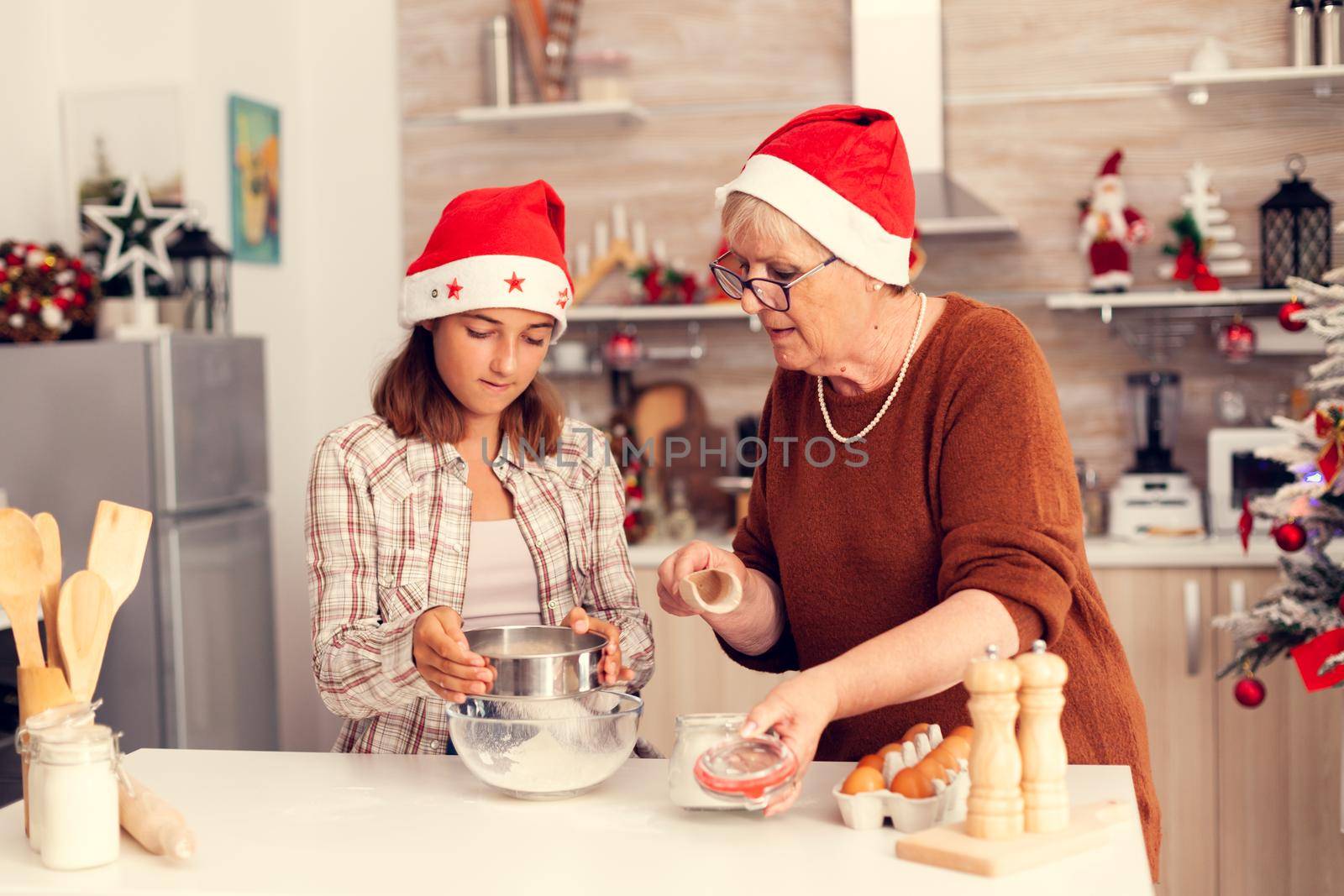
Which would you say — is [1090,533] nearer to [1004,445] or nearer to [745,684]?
[745,684]

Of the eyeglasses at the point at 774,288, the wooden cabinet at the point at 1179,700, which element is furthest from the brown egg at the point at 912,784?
the wooden cabinet at the point at 1179,700

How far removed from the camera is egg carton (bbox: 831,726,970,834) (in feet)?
3.94

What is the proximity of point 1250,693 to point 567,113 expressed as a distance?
7.28ft

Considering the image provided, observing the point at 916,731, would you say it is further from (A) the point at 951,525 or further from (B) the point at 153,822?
(B) the point at 153,822

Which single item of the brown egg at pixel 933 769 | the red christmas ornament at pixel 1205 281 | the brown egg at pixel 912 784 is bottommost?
the brown egg at pixel 912 784

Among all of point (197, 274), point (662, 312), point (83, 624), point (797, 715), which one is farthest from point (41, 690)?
point (662, 312)

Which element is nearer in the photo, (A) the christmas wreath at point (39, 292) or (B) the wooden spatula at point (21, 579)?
(B) the wooden spatula at point (21, 579)

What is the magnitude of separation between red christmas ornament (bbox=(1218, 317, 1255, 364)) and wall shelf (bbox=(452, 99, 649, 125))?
164 cm

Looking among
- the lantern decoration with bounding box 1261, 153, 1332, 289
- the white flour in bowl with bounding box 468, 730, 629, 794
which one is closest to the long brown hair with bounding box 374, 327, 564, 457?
the white flour in bowl with bounding box 468, 730, 629, 794

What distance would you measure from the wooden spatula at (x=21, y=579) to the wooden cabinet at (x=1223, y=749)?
8.25 ft

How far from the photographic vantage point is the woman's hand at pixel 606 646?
1.44 m

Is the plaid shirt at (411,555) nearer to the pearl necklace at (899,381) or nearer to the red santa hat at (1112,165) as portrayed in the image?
the pearl necklace at (899,381)

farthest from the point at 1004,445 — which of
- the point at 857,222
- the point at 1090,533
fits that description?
the point at 1090,533

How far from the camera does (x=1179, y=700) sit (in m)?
3.15
